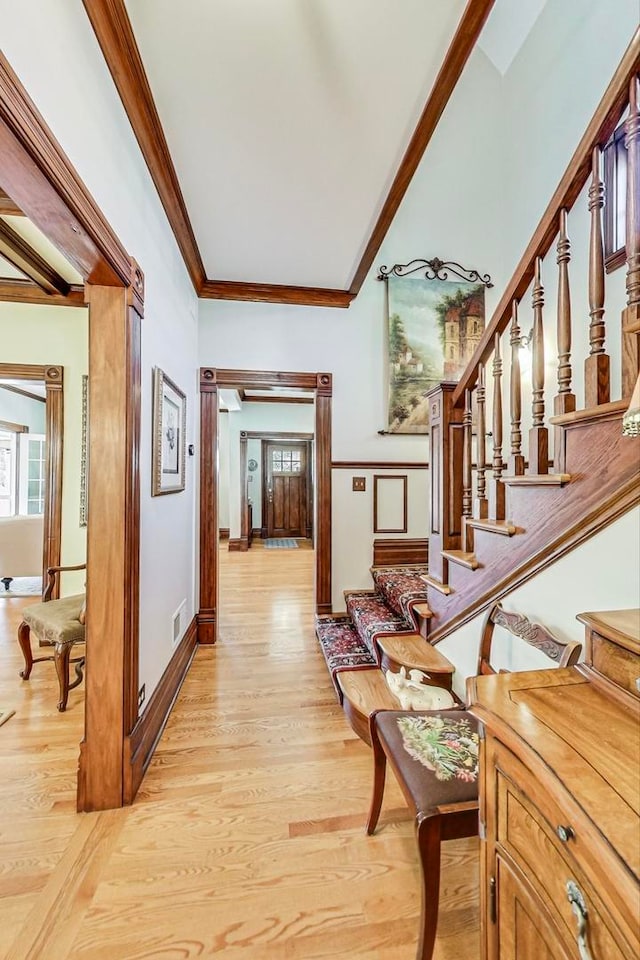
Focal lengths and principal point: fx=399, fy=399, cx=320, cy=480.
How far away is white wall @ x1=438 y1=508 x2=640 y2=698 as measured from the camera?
1044mm

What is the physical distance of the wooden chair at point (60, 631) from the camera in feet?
7.38

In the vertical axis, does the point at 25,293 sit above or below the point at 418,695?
above

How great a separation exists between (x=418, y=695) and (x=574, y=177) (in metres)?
1.95

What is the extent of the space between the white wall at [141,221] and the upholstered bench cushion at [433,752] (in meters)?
1.18

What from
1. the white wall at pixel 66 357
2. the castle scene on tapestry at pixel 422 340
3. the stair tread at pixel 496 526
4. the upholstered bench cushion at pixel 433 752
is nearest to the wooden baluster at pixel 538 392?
the stair tread at pixel 496 526

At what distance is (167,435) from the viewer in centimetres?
221

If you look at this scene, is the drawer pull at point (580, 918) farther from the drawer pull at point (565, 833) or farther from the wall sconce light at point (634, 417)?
the wall sconce light at point (634, 417)

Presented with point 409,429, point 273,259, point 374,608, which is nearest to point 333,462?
point 409,429

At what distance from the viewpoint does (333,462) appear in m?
3.29

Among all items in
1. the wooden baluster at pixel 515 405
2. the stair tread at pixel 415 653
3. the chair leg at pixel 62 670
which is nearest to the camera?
the wooden baluster at pixel 515 405

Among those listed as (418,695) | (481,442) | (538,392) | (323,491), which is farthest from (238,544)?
(538,392)

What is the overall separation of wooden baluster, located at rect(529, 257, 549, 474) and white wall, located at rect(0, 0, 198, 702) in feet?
5.14

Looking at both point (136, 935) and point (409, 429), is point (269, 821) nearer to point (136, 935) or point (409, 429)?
point (136, 935)

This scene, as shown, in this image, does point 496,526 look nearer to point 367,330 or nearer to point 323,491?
point 323,491
